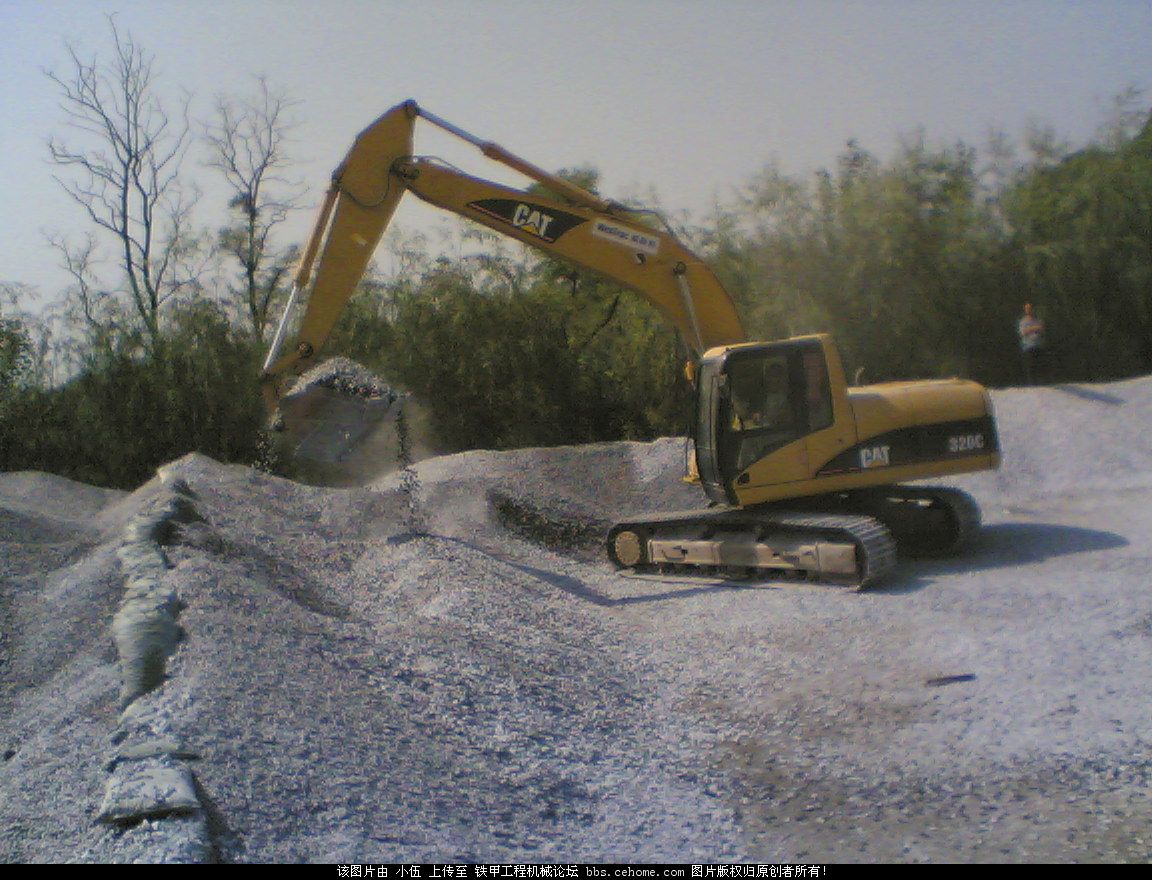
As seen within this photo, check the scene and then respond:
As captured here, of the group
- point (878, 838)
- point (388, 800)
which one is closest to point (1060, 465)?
point (878, 838)

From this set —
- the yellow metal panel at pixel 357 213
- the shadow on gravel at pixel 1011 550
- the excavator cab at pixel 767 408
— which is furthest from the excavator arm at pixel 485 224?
the shadow on gravel at pixel 1011 550

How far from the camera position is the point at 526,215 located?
389 inches

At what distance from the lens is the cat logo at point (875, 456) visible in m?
9.46

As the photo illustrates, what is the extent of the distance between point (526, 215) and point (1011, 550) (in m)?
5.23

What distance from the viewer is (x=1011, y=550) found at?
31.3 ft

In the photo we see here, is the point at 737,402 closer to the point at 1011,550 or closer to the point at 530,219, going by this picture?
the point at 530,219

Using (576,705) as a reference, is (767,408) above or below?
above

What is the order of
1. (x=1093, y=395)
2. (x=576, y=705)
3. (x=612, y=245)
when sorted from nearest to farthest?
(x=576, y=705)
(x=612, y=245)
(x=1093, y=395)

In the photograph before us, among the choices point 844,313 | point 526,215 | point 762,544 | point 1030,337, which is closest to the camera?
point 762,544

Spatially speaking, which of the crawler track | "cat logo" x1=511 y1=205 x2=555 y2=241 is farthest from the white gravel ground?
"cat logo" x1=511 y1=205 x2=555 y2=241

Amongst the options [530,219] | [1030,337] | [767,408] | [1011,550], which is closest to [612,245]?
[530,219]

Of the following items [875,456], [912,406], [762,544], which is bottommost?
[762,544]

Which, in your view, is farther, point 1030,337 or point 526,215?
point 1030,337

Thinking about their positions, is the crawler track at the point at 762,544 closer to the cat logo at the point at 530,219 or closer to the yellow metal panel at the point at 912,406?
the yellow metal panel at the point at 912,406
